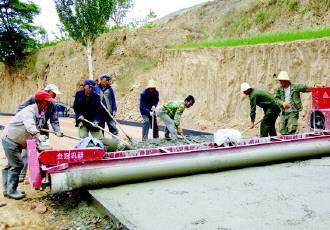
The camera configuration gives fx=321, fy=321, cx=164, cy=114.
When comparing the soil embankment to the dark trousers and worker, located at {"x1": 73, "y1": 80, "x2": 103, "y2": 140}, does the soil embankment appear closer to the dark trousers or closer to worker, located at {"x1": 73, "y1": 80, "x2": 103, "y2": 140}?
the dark trousers

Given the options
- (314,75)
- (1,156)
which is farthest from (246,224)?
(314,75)

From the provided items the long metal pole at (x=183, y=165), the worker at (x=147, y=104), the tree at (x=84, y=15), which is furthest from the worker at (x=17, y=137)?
the tree at (x=84, y=15)

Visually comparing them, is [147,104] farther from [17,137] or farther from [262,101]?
[17,137]

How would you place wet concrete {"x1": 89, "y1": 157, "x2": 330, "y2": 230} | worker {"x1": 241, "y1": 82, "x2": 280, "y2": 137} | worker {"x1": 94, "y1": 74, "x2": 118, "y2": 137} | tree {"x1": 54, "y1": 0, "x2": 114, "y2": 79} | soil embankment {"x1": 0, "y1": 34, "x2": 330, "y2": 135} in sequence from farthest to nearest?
tree {"x1": 54, "y1": 0, "x2": 114, "y2": 79}
soil embankment {"x1": 0, "y1": 34, "x2": 330, "y2": 135}
worker {"x1": 94, "y1": 74, "x2": 118, "y2": 137}
worker {"x1": 241, "y1": 82, "x2": 280, "y2": 137}
wet concrete {"x1": 89, "y1": 157, "x2": 330, "y2": 230}

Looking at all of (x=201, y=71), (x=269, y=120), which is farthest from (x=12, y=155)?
(x=201, y=71)

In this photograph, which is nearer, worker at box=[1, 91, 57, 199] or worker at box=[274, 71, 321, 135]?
worker at box=[1, 91, 57, 199]

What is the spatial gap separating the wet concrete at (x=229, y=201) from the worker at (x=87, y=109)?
83.8 inches

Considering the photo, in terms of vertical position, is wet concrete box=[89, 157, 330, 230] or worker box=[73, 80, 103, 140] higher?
worker box=[73, 80, 103, 140]

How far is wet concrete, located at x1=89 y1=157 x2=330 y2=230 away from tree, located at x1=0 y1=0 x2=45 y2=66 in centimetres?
2179

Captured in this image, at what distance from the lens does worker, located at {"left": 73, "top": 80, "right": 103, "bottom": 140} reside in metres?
6.06

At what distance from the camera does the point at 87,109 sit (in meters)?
6.20

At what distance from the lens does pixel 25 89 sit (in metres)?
24.8

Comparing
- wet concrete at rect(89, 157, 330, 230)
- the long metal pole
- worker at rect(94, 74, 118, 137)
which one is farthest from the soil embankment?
wet concrete at rect(89, 157, 330, 230)

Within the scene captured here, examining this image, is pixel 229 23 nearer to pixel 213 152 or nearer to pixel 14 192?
pixel 213 152
